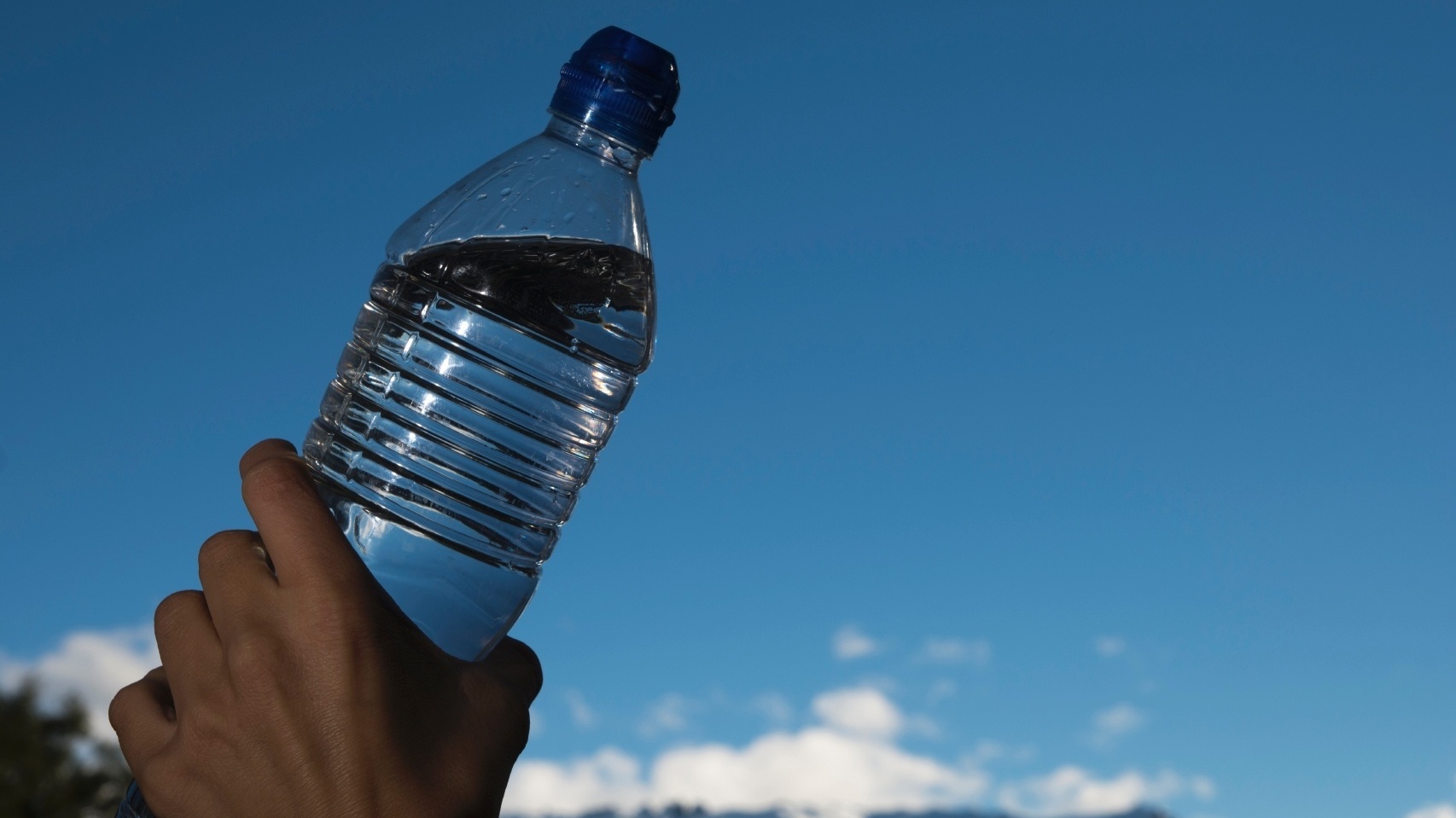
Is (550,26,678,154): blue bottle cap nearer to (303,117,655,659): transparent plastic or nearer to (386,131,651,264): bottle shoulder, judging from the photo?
(303,117,655,659): transparent plastic

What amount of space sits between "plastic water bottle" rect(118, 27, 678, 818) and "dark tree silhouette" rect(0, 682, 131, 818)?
3707 centimetres

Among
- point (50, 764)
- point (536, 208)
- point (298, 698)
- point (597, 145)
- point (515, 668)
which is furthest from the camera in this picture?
point (50, 764)

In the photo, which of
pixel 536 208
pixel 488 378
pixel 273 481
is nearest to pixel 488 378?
pixel 488 378

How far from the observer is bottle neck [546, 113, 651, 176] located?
2164mm

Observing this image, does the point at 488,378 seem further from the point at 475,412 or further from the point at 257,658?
the point at 257,658

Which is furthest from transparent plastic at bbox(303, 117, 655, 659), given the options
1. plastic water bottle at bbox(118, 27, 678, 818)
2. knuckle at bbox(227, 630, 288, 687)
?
knuckle at bbox(227, 630, 288, 687)

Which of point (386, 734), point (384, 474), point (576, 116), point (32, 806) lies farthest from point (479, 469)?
point (32, 806)

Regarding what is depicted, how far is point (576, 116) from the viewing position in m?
2.00

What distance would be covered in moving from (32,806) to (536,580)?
38.3 m

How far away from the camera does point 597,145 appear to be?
7.46ft

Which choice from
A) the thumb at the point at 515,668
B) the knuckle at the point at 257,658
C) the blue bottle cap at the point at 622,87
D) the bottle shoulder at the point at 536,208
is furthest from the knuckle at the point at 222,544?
the bottle shoulder at the point at 536,208

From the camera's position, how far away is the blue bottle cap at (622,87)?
77.4 inches

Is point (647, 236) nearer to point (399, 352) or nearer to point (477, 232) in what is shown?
point (477, 232)

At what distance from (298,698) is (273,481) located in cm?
27
